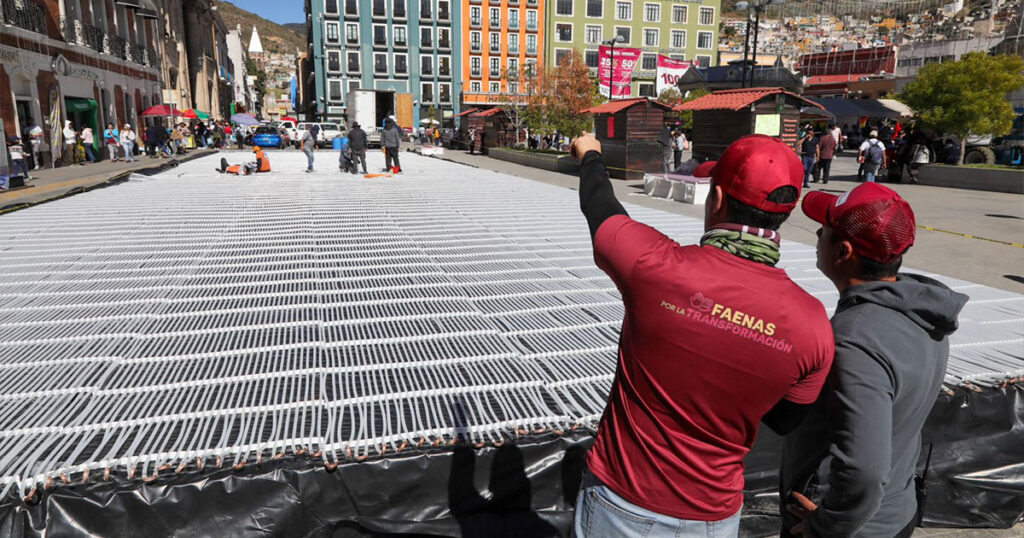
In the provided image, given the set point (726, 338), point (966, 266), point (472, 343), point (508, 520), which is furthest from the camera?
point (966, 266)

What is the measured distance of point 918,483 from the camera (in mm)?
2061

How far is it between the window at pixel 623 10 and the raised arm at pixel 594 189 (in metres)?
67.3

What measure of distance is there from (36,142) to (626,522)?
26.2m

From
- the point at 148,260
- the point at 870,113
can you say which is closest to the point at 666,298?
the point at 148,260

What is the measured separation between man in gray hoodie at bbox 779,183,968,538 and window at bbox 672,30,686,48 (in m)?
70.5

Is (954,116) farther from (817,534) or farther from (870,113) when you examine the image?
(817,534)

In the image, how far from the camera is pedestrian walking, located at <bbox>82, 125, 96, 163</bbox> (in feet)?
80.1

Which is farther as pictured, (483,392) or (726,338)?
(483,392)

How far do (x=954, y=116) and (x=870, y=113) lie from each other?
12544mm

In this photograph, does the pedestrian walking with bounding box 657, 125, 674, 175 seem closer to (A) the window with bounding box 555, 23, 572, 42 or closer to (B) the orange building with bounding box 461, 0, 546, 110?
(B) the orange building with bounding box 461, 0, 546, 110

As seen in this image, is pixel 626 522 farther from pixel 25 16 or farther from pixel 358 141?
pixel 25 16

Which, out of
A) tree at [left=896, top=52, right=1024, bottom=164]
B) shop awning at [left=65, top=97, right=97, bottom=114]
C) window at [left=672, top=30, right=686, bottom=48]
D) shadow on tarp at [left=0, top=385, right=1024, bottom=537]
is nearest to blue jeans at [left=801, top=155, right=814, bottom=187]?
tree at [left=896, top=52, right=1024, bottom=164]

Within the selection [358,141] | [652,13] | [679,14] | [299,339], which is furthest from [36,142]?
[679,14]

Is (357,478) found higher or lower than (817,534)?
lower
